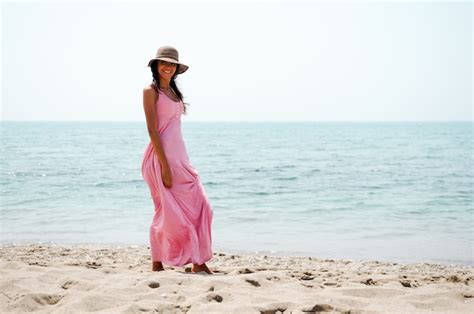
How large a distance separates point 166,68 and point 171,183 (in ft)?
3.47

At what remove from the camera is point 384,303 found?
371cm

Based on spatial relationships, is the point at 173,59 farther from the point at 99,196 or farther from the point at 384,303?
the point at 99,196

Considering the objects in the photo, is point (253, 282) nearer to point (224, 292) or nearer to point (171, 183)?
point (224, 292)

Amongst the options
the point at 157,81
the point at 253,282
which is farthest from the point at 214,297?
the point at 157,81

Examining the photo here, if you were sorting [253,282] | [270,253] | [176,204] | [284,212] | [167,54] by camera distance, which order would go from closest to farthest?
1. [253,282]
2. [167,54]
3. [176,204]
4. [270,253]
5. [284,212]

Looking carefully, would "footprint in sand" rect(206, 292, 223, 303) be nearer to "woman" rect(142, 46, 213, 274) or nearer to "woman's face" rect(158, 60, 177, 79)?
"woman" rect(142, 46, 213, 274)

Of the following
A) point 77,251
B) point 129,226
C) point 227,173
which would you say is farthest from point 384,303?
point 227,173

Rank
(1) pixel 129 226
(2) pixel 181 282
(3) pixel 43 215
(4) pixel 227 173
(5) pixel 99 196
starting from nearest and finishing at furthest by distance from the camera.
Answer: (2) pixel 181 282 < (1) pixel 129 226 < (3) pixel 43 215 < (5) pixel 99 196 < (4) pixel 227 173

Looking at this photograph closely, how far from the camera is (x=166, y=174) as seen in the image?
472cm

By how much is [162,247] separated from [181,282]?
802 millimetres

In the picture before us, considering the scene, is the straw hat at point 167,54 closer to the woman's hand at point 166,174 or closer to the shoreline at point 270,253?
the woman's hand at point 166,174

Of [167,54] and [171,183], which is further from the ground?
[167,54]

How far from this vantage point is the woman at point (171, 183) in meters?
4.68

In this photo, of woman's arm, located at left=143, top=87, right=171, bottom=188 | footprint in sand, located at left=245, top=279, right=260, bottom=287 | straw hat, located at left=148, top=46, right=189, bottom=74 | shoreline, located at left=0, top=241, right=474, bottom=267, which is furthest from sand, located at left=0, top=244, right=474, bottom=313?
shoreline, located at left=0, top=241, right=474, bottom=267
